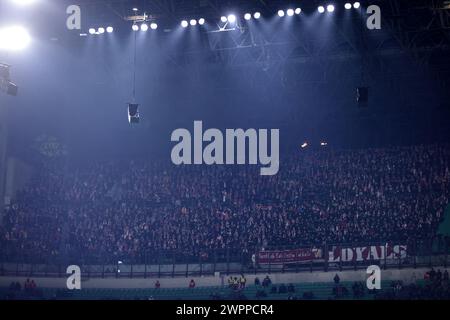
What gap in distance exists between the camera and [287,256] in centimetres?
2411

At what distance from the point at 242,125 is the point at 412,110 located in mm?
6918

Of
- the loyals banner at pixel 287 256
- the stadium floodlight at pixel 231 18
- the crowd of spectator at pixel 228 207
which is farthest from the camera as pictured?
the crowd of spectator at pixel 228 207

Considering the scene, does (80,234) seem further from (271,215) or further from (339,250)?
(339,250)

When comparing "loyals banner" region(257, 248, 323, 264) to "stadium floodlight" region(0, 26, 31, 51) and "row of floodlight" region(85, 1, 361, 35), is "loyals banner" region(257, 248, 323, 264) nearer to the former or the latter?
"row of floodlight" region(85, 1, 361, 35)

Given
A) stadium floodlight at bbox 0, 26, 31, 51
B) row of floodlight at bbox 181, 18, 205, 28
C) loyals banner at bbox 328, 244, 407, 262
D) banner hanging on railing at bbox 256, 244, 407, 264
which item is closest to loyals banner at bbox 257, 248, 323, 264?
banner hanging on railing at bbox 256, 244, 407, 264

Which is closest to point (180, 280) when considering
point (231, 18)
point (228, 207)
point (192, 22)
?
point (228, 207)

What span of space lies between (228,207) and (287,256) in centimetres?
329

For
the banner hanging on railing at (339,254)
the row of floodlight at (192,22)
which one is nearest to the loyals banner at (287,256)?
the banner hanging on railing at (339,254)

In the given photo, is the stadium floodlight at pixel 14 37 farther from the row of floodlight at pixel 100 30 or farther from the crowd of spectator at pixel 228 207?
the crowd of spectator at pixel 228 207

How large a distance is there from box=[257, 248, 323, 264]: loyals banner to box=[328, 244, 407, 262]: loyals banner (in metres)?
0.65

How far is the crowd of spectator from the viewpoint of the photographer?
964 inches

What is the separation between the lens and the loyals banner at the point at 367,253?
22.9 m

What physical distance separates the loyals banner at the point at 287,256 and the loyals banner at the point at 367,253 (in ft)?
2.13
